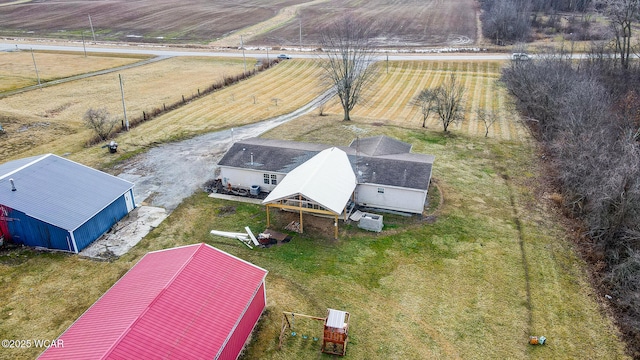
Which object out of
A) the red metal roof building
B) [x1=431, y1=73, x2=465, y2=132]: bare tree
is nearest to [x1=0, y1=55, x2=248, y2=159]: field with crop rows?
the red metal roof building

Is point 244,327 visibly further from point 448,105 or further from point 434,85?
point 434,85

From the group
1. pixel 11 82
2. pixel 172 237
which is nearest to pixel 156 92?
pixel 11 82

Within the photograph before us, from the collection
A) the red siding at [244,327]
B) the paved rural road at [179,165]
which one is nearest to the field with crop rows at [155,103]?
the paved rural road at [179,165]

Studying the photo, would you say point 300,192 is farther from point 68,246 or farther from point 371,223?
point 68,246

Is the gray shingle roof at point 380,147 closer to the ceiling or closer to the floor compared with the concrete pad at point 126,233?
closer to the ceiling

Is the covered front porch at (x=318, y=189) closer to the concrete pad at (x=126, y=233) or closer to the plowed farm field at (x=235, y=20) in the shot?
the concrete pad at (x=126, y=233)

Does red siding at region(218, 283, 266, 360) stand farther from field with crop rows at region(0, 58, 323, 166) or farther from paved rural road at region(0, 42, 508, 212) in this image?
field with crop rows at region(0, 58, 323, 166)

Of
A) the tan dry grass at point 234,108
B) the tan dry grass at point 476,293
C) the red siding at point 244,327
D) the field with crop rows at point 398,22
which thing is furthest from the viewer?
the field with crop rows at point 398,22

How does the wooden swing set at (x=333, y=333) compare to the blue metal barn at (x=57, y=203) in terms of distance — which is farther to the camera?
the blue metal barn at (x=57, y=203)
